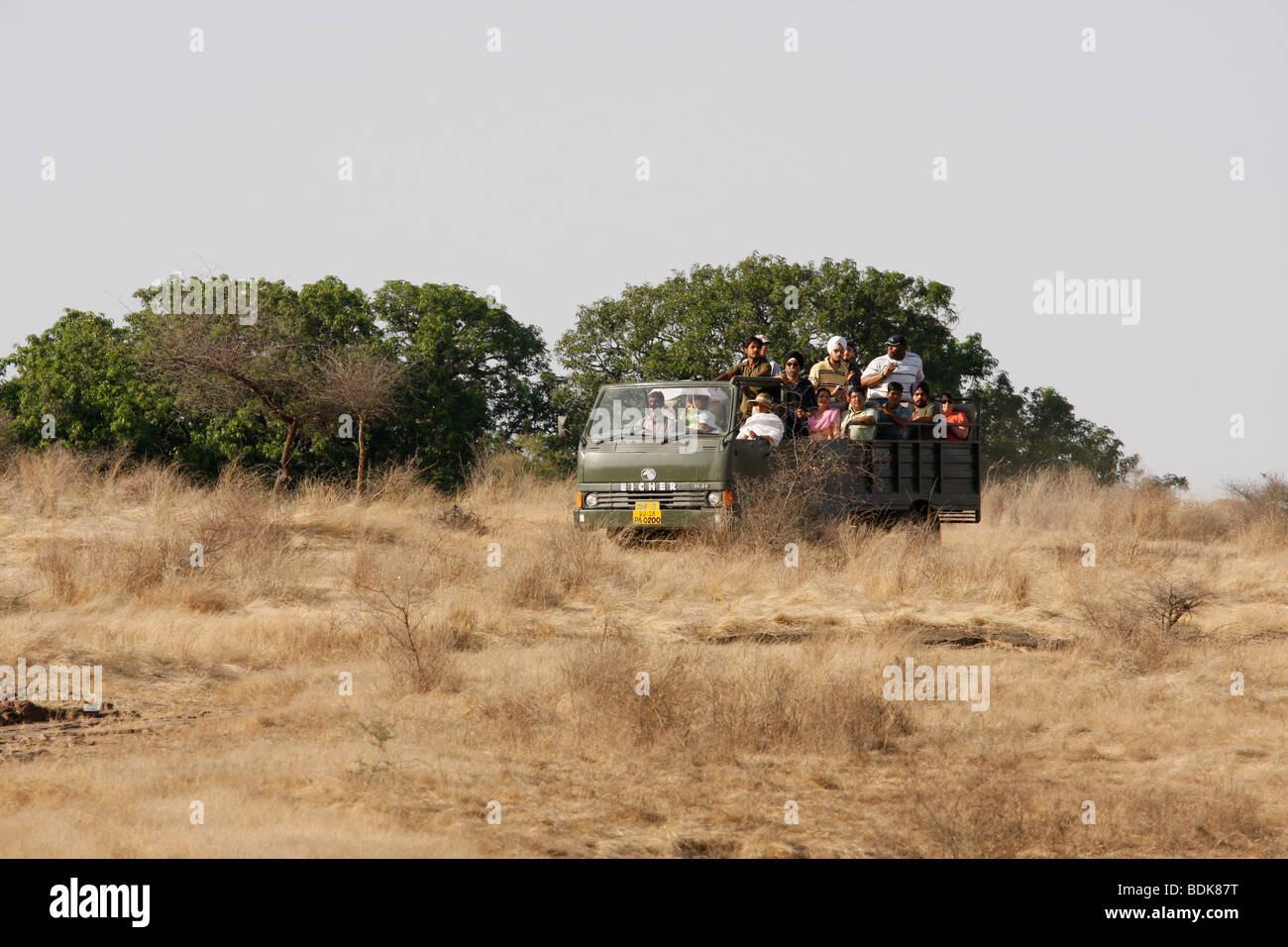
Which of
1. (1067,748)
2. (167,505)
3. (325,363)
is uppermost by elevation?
(325,363)

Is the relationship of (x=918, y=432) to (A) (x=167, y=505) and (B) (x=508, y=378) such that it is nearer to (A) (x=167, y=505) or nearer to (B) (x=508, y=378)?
(A) (x=167, y=505)

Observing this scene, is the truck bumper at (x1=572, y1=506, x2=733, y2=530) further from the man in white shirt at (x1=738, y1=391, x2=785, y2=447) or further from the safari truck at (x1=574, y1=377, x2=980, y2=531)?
the man in white shirt at (x1=738, y1=391, x2=785, y2=447)

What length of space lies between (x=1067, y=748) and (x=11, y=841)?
16.6 ft

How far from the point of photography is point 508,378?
29766mm

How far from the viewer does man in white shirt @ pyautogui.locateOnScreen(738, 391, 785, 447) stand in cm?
1407

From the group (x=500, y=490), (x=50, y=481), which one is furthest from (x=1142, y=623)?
(x=50, y=481)

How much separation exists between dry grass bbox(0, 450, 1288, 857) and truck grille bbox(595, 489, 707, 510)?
46cm

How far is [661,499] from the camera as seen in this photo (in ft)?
46.0

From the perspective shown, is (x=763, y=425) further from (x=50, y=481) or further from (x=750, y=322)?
(x=750, y=322)

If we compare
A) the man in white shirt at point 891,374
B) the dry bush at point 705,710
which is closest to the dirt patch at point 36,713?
the dry bush at point 705,710

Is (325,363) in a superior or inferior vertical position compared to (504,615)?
superior

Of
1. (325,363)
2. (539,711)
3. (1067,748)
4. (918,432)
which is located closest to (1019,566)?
(918,432)

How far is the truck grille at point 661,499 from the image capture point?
45.5 ft
